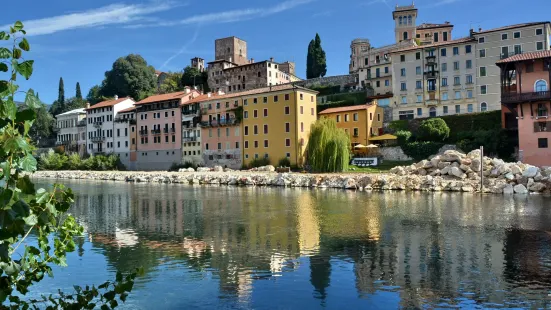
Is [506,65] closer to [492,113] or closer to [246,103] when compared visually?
[492,113]

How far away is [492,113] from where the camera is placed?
181 ft

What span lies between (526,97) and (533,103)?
131 centimetres

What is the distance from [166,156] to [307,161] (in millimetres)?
27847

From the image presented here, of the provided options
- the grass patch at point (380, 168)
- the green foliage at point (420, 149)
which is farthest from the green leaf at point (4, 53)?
the green foliage at point (420, 149)

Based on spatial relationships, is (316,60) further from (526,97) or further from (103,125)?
(526,97)

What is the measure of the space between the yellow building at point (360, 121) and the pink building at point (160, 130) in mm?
26938

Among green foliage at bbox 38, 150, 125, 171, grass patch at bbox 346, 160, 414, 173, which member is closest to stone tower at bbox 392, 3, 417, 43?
grass patch at bbox 346, 160, 414, 173

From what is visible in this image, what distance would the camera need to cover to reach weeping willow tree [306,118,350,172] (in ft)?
164

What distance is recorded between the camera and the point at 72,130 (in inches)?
3570

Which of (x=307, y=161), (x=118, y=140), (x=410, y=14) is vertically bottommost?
(x=307, y=161)

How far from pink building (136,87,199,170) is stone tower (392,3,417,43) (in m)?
48.5

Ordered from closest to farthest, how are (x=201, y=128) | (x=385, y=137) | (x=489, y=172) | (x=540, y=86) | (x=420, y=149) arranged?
(x=489, y=172) < (x=540, y=86) < (x=420, y=149) < (x=385, y=137) < (x=201, y=128)

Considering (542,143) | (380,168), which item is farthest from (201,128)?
(542,143)

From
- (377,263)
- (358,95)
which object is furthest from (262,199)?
(358,95)
